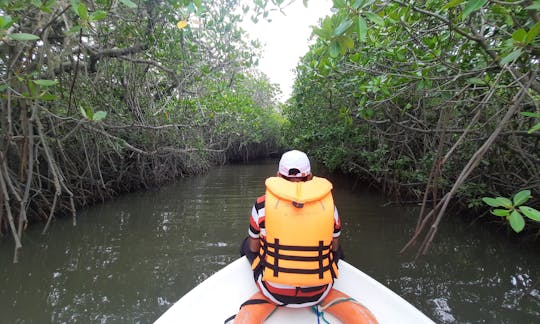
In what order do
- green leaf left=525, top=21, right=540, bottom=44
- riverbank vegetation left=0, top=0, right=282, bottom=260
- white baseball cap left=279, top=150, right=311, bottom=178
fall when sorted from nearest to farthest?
green leaf left=525, top=21, right=540, bottom=44 → white baseball cap left=279, top=150, right=311, bottom=178 → riverbank vegetation left=0, top=0, right=282, bottom=260

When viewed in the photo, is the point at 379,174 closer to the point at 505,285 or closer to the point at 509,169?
the point at 509,169

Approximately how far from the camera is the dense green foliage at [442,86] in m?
1.33

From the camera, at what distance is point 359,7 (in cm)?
125

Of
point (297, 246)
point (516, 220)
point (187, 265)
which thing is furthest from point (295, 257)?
point (187, 265)

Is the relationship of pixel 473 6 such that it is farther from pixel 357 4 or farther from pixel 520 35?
pixel 357 4

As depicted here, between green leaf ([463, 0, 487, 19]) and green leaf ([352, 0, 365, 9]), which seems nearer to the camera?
green leaf ([463, 0, 487, 19])

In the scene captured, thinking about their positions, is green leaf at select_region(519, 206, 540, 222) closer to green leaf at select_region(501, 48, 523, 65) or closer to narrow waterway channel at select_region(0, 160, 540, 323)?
green leaf at select_region(501, 48, 523, 65)

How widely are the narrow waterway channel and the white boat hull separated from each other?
11 cm

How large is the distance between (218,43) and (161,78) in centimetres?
205

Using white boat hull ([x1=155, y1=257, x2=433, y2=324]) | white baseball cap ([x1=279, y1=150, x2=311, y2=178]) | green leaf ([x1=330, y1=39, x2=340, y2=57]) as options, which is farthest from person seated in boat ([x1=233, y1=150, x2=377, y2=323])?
green leaf ([x1=330, y1=39, x2=340, y2=57])

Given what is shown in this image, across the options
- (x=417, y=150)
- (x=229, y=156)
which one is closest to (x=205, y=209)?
(x=417, y=150)

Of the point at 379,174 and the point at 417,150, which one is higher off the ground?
the point at 417,150

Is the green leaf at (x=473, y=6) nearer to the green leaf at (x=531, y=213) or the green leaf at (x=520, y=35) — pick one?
the green leaf at (x=520, y=35)

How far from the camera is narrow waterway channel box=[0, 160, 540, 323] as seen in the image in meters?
2.78
